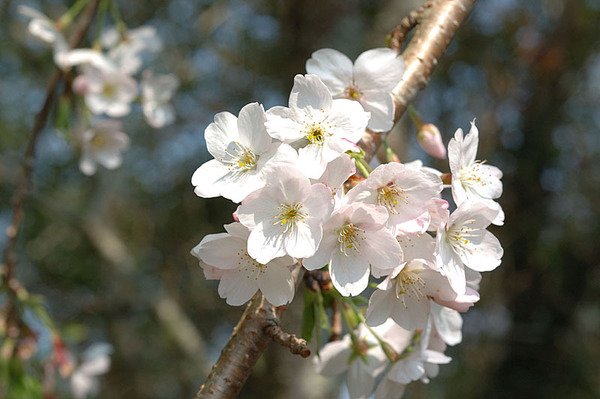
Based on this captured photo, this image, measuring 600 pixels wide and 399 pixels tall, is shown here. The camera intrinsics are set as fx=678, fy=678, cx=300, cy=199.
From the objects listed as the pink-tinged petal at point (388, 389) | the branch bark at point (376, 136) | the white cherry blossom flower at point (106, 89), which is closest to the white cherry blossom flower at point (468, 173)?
the branch bark at point (376, 136)

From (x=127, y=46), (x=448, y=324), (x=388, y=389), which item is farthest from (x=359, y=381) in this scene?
Answer: (x=127, y=46)

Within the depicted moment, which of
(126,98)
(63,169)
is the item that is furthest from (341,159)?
(63,169)

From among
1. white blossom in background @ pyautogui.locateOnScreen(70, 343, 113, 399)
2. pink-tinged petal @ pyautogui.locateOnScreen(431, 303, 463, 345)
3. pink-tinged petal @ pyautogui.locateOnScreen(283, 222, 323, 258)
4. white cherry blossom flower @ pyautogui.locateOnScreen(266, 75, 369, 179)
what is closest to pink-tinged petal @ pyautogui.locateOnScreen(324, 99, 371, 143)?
white cherry blossom flower @ pyautogui.locateOnScreen(266, 75, 369, 179)

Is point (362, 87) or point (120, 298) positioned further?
point (120, 298)

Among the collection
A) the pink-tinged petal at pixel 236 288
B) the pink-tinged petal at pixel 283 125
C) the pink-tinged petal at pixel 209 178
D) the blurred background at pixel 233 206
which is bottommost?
the blurred background at pixel 233 206

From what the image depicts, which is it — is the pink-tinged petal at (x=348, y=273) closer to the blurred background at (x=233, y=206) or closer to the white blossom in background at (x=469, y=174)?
the white blossom in background at (x=469, y=174)

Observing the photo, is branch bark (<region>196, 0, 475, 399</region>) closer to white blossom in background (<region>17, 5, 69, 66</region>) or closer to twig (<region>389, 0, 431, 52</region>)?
twig (<region>389, 0, 431, 52</region>)

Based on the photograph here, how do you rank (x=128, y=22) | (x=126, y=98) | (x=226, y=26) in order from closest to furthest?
(x=126, y=98)
(x=128, y=22)
(x=226, y=26)

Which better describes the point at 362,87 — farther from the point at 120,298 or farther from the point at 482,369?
the point at 482,369
